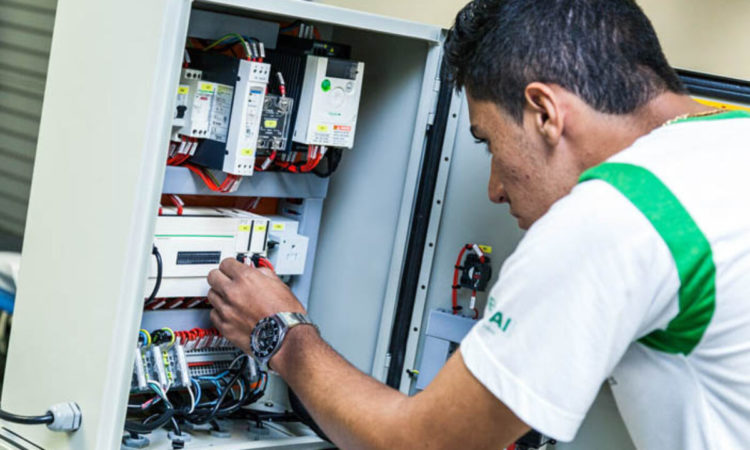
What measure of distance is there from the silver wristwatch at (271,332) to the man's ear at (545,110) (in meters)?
0.56

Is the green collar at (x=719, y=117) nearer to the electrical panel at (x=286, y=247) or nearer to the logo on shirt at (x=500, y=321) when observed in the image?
the logo on shirt at (x=500, y=321)

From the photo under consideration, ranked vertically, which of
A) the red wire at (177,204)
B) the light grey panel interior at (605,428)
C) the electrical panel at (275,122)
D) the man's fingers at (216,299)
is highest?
the electrical panel at (275,122)

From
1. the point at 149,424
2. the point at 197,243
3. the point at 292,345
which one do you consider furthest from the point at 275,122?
the point at 149,424

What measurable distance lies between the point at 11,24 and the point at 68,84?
933 millimetres

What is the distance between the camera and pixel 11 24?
2.55 m

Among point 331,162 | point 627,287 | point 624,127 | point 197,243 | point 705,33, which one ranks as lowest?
point 197,243

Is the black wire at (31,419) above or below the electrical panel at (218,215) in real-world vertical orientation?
below

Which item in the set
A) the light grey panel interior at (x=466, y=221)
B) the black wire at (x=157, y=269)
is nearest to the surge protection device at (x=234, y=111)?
the black wire at (x=157, y=269)

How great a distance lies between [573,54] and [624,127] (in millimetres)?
136

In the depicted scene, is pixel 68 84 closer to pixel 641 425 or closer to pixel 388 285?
pixel 388 285

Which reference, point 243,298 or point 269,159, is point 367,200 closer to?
point 269,159

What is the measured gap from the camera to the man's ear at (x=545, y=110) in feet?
4.58

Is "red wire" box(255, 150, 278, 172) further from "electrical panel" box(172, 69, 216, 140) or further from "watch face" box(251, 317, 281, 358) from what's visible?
"watch face" box(251, 317, 281, 358)

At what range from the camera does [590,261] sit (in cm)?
113
